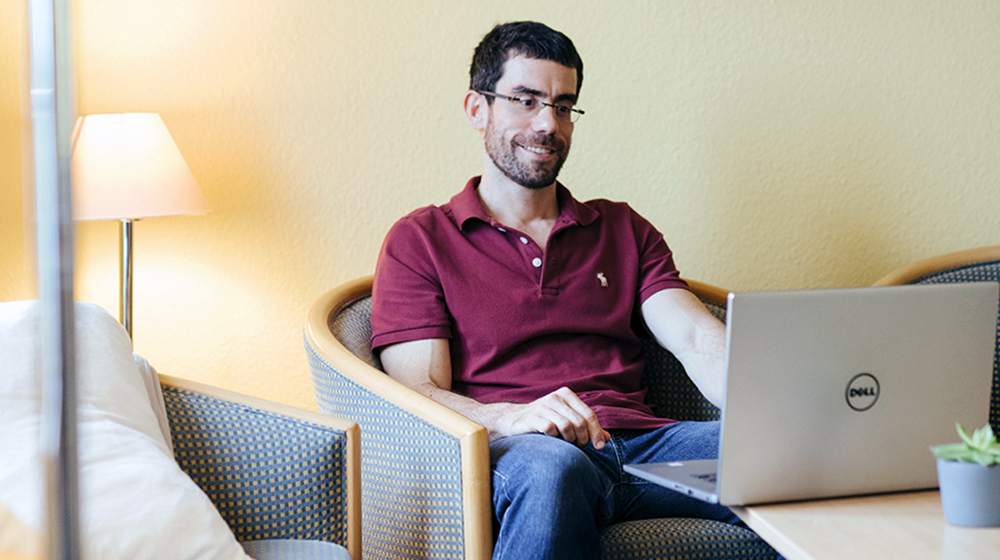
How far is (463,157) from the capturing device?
2061 mm

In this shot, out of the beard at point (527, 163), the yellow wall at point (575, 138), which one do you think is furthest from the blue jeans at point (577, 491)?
the yellow wall at point (575, 138)

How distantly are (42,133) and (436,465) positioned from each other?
1.07 metres

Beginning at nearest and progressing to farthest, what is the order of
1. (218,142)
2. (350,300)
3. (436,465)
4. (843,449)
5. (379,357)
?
(843,449) → (436,465) → (379,357) → (350,300) → (218,142)

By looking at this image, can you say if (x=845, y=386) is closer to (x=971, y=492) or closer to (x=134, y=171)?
(x=971, y=492)

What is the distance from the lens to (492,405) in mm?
1424

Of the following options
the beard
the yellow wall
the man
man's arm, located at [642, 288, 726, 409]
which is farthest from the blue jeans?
the yellow wall

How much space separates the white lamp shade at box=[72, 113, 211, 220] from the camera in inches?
66.6

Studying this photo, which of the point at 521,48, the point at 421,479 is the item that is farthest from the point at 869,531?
the point at 521,48

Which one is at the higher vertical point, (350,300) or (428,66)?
(428,66)

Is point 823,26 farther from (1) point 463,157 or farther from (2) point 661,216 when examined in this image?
(1) point 463,157

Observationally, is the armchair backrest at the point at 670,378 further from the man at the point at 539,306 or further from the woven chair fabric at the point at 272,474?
the woven chair fabric at the point at 272,474

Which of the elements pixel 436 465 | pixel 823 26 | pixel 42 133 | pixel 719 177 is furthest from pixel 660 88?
pixel 42 133

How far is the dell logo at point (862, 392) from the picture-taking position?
91 cm

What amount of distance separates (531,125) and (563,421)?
2.18 ft
